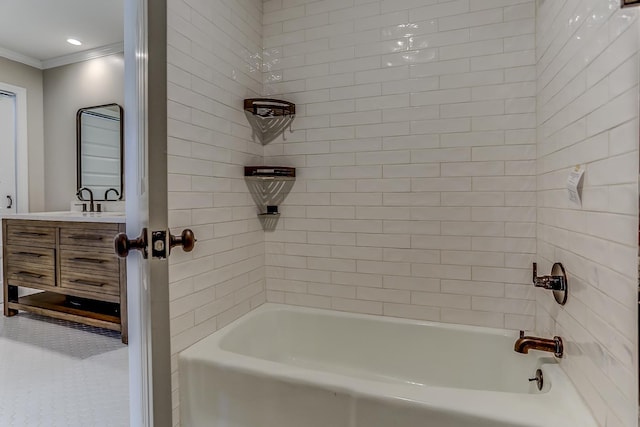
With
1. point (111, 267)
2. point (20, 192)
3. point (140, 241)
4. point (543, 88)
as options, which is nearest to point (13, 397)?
point (111, 267)

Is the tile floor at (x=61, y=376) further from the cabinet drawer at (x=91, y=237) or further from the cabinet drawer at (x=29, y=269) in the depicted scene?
the cabinet drawer at (x=91, y=237)

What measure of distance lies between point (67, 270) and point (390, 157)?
2.84 m

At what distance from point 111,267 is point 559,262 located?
2907mm

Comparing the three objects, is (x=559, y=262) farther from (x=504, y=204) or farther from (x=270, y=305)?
(x=270, y=305)

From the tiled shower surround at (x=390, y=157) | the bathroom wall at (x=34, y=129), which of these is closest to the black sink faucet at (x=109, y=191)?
the bathroom wall at (x=34, y=129)

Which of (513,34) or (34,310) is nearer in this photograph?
(513,34)

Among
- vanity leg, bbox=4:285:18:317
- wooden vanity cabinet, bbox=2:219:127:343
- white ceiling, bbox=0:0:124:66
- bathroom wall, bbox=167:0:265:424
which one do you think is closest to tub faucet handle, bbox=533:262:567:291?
bathroom wall, bbox=167:0:265:424

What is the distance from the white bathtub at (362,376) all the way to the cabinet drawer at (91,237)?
1.47m

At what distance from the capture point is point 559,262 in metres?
1.34

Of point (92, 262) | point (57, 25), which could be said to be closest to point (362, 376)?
point (92, 262)

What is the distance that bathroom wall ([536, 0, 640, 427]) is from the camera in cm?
80

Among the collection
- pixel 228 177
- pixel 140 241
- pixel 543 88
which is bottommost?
pixel 140 241

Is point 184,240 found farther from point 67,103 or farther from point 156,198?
point 67,103

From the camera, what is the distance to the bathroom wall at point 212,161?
1488 millimetres
